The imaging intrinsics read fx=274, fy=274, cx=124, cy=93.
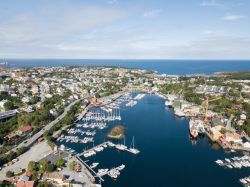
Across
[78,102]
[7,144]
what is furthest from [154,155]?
[78,102]

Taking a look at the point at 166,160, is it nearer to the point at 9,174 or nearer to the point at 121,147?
the point at 121,147

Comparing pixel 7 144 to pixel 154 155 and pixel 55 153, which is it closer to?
pixel 55 153

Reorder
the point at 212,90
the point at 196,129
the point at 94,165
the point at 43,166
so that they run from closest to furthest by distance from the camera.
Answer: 1. the point at 43,166
2. the point at 94,165
3. the point at 196,129
4. the point at 212,90

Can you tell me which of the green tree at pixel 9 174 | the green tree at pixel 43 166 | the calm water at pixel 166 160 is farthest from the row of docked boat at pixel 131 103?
the green tree at pixel 9 174

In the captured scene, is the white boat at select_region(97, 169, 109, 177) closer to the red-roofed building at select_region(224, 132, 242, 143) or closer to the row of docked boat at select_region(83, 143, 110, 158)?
the row of docked boat at select_region(83, 143, 110, 158)

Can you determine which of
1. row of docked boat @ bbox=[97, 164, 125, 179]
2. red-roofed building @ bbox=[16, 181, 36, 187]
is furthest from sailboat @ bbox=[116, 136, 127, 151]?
red-roofed building @ bbox=[16, 181, 36, 187]

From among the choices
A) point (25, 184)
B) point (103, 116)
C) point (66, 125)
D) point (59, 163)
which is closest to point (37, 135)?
point (66, 125)
